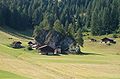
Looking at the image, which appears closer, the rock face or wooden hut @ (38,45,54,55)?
wooden hut @ (38,45,54,55)

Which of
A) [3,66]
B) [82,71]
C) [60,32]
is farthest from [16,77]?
[60,32]

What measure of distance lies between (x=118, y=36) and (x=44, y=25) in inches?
1652

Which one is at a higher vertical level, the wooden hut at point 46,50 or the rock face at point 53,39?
the rock face at point 53,39

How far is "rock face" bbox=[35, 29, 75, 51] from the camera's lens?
12975 cm

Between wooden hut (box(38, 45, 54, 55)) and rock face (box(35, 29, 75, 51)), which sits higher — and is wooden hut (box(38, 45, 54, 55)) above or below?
below

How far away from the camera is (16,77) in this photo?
5966 centimetres

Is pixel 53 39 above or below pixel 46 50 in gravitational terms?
above

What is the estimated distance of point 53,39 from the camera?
5148 inches

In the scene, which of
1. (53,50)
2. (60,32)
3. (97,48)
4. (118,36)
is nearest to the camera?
(53,50)

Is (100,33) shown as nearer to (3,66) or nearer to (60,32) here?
(60,32)

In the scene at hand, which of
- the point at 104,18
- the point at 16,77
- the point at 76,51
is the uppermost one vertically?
the point at 104,18

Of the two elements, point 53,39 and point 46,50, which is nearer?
point 46,50

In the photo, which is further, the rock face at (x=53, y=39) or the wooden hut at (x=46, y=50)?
the rock face at (x=53, y=39)

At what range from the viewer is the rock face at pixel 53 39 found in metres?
130
